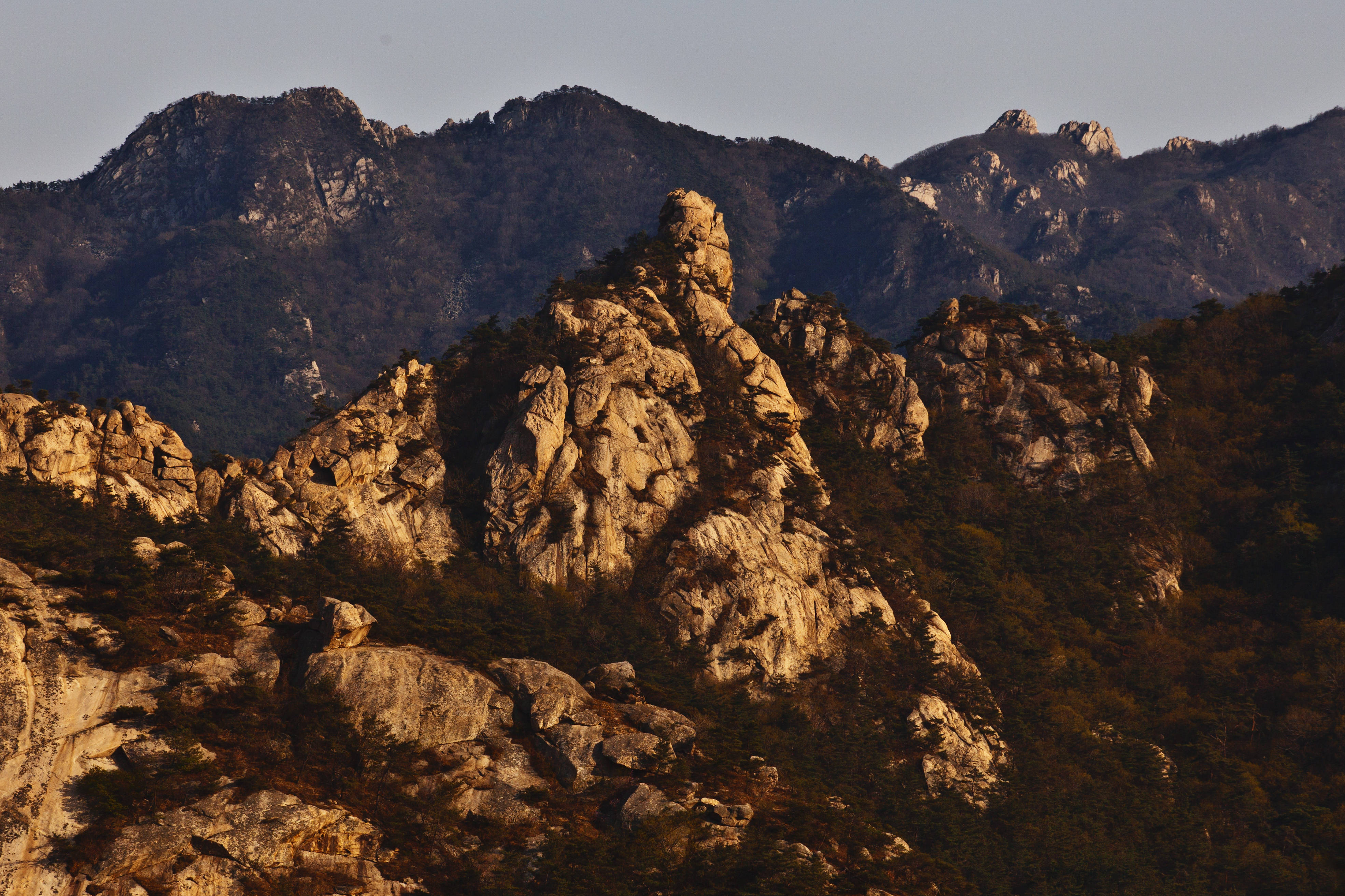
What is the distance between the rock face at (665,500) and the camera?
88.4m

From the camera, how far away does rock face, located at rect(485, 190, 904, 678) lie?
290 feet

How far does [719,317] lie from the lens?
11575 centimetres

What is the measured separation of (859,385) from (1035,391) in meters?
20.9

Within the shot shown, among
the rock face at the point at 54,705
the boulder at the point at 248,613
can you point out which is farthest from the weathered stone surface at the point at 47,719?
the boulder at the point at 248,613

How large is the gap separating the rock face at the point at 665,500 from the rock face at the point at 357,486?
6.01 m

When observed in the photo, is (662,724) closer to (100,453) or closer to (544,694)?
(544,694)

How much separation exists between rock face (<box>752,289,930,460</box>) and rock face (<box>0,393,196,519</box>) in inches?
2405

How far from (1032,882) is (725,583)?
30.3 metres

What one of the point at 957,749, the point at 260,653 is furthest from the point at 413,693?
the point at 957,749

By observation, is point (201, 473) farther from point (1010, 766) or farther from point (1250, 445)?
point (1250, 445)

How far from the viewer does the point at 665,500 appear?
94.8 m

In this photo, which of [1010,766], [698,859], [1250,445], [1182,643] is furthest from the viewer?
[1250,445]

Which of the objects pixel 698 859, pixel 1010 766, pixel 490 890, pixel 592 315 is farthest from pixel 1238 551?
pixel 490 890

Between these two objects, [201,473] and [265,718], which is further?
[201,473]
